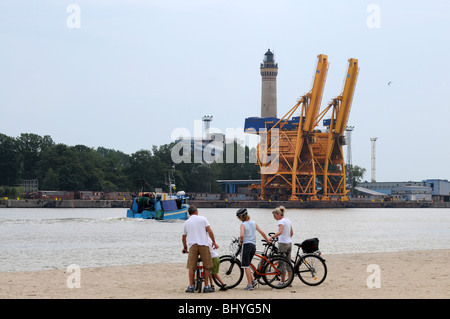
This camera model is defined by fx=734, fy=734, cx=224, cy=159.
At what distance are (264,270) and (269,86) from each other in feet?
416

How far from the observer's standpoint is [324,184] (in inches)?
4173

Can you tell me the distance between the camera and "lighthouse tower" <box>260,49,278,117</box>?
451 ft

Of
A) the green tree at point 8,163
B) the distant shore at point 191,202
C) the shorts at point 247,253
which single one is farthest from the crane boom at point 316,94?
the shorts at point 247,253

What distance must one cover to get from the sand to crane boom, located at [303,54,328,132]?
74041mm

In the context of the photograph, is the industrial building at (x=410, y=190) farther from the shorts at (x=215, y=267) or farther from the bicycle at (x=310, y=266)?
the shorts at (x=215, y=267)

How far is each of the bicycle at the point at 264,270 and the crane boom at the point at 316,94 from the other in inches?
3213

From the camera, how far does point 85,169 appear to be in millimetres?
116125

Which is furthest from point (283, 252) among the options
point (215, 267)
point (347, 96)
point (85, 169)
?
point (85, 169)

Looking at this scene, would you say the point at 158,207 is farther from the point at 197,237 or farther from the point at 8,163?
the point at 8,163

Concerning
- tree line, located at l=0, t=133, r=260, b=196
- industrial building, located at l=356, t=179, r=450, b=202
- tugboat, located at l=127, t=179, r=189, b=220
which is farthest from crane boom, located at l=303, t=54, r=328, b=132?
industrial building, located at l=356, t=179, r=450, b=202

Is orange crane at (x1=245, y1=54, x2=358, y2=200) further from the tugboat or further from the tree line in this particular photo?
the tugboat

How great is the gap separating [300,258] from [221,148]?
5231 inches
